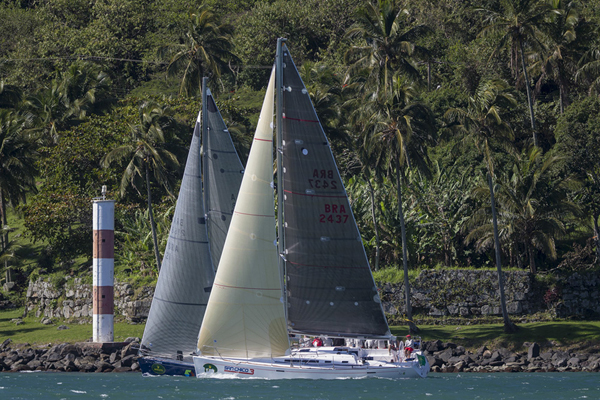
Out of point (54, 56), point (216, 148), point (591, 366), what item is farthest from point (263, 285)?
point (54, 56)

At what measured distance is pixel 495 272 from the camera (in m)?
50.1

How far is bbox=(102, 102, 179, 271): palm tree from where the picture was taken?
52906mm

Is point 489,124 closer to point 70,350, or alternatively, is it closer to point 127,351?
point 127,351

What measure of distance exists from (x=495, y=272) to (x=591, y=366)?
30.7ft

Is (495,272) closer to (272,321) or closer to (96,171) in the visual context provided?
→ (272,321)

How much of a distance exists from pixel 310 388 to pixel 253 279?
459 centimetres

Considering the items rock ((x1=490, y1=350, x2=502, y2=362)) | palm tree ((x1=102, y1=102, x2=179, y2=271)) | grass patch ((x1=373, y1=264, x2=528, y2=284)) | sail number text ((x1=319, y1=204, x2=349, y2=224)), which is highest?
palm tree ((x1=102, y1=102, x2=179, y2=271))

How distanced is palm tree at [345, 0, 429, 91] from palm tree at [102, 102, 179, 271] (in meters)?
13.8

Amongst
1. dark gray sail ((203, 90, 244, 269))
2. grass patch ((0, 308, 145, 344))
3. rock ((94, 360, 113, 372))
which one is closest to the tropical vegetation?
grass patch ((0, 308, 145, 344))

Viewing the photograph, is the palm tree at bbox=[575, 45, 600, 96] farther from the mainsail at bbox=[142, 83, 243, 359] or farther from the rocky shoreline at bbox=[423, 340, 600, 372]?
the mainsail at bbox=[142, 83, 243, 359]

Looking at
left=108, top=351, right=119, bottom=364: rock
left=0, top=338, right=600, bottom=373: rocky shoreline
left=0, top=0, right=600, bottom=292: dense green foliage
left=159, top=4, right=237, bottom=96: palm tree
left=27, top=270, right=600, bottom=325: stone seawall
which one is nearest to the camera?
left=0, top=338, right=600, bottom=373: rocky shoreline

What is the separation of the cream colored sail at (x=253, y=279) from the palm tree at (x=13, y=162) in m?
33.1

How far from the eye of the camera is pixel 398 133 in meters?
47.2

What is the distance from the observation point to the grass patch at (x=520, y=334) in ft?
149
